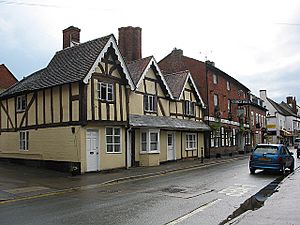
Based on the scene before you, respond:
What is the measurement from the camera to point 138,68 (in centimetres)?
2458

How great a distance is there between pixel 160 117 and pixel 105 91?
6438 mm

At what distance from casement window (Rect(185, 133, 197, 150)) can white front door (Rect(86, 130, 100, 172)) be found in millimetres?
11533

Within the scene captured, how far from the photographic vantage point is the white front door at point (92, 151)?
18.9 m

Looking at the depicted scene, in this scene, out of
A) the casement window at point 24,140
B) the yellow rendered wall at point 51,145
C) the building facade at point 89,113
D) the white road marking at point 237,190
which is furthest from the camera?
the casement window at point 24,140

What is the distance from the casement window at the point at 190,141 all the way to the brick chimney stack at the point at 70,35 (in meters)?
12.0

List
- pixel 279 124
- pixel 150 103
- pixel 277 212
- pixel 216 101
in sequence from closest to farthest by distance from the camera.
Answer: pixel 277 212 → pixel 150 103 → pixel 216 101 → pixel 279 124

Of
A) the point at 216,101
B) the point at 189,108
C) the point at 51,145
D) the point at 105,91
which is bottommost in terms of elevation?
the point at 51,145

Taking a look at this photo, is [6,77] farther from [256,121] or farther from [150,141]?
[256,121]

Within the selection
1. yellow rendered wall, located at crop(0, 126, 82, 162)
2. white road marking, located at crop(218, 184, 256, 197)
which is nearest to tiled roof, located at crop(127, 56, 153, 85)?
yellow rendered wall, located at crop(0, 126, 82, 162)

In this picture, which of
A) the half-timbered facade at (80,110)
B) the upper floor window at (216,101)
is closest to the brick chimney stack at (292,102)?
the upper floor window at (216,101)

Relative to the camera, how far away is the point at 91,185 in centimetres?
1462

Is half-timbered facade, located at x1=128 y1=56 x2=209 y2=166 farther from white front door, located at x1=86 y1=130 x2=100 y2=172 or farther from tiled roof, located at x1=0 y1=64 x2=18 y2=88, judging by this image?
tiled roof, located at x1=0 y1=64 x2=18 y2=88

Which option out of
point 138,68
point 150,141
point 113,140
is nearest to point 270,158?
point 150,141

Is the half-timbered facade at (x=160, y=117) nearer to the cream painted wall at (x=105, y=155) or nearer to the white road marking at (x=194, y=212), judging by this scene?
the cream painted wall at (x=105, y=155)
